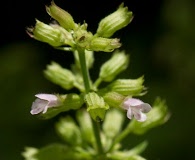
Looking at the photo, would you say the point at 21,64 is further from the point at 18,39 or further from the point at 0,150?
the point at 0,150

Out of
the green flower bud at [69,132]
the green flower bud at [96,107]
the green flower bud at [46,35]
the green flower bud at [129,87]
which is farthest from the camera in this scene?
the green flower bud at [69,132]

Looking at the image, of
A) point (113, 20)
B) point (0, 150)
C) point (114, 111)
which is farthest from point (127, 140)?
point (113, 20)

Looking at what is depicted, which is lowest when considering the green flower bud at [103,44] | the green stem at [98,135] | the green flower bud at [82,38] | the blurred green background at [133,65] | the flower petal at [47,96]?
the green stem at [98,135]

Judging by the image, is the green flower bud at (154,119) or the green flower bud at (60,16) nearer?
the green flower bud at (60,16)

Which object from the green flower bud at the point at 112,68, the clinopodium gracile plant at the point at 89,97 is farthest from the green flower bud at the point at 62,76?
the green flower bud at the point at 112,68

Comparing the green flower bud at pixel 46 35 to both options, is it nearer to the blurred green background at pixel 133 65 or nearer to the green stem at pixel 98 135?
the green stem at pixel 98 135

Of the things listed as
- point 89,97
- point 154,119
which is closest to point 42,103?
point 89,97
